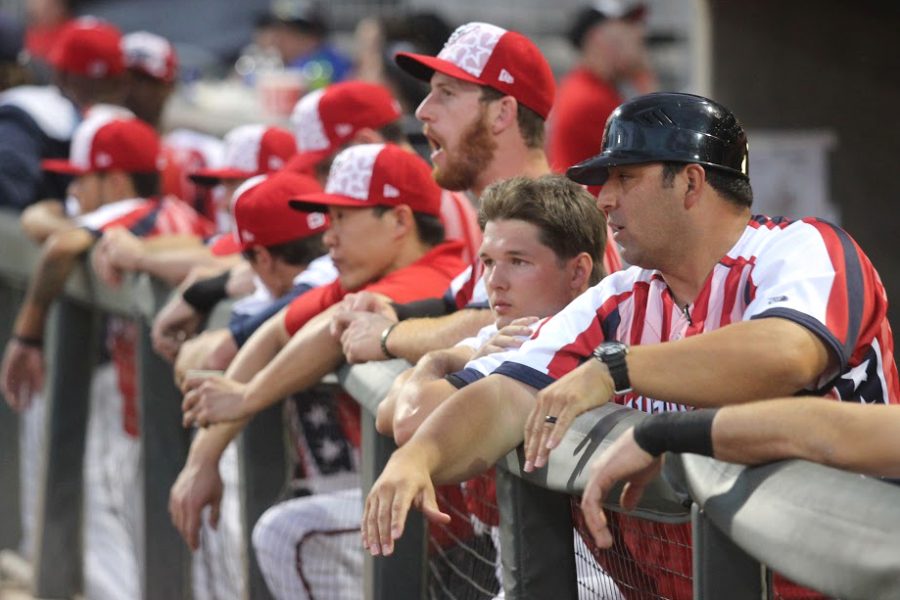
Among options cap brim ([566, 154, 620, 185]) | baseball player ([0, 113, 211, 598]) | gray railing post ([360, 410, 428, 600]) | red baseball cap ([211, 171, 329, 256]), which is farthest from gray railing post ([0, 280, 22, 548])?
cap brim ([566, 154, 620, 185])

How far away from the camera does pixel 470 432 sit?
279 centimetres

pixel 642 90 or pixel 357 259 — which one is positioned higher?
pixel 642 90

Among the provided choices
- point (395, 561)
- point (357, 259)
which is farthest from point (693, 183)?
point (357, 259)

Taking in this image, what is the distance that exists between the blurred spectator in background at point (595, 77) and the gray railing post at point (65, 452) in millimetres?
2743

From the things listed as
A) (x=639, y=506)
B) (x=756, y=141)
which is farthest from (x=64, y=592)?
(x=639, y=506)

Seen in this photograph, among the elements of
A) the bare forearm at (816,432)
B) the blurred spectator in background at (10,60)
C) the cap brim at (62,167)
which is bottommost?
the bare forearm at (816,432)

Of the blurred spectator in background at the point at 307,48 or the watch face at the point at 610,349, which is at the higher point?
the blurred spectator in background at the point at 307,48

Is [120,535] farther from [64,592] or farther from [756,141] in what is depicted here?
[756,141]

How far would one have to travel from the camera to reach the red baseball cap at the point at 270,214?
4.81 metres

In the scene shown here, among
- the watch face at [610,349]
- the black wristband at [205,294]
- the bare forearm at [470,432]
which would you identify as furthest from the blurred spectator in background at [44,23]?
the watch face at [610,349]

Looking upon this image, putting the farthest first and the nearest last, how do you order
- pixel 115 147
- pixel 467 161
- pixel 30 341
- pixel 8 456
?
pixel 8 456 → pixel 115 147 → pixel 30 341 → pixel 467 161

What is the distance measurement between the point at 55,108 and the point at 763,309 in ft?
17.9

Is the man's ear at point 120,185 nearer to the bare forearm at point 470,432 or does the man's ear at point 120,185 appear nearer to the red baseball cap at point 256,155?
the red baseball cap at point 256,155

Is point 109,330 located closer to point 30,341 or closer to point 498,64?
point 30,341
